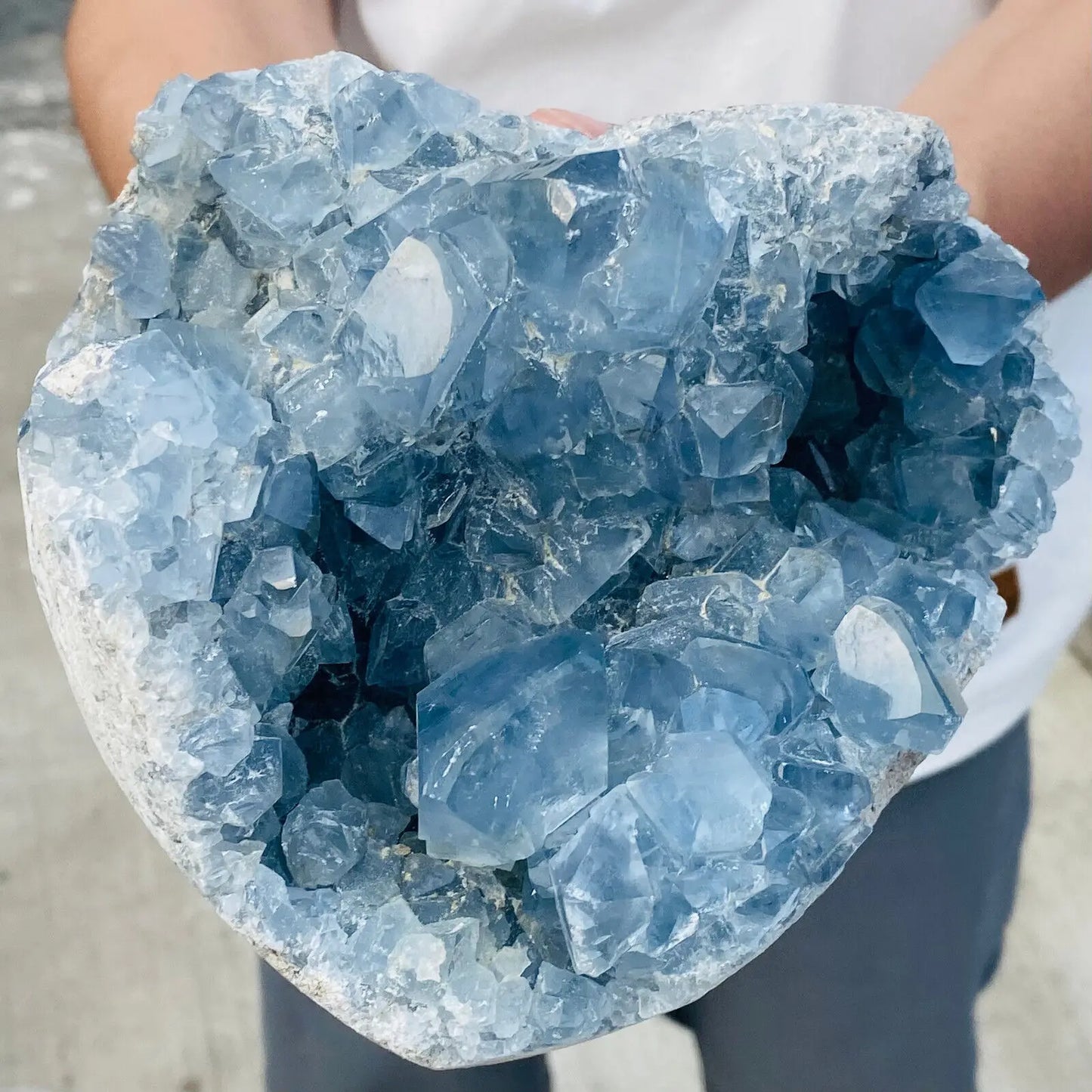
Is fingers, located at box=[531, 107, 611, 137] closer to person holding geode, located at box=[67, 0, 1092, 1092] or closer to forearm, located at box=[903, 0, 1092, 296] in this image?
person holding geode, located at box=[67, 0, 1092, 1092]

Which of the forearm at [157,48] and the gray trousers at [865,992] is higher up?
the forearm at [157,48]

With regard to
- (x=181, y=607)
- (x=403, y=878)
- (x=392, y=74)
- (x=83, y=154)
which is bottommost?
(x=83, y=154)

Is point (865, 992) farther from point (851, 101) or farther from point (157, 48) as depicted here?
point (157, 48)

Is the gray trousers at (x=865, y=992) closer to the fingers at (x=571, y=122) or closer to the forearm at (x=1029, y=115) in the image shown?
the forearm at (x=1029, y=115)

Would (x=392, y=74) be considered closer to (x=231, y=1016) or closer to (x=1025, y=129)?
(x=1025, y=129)

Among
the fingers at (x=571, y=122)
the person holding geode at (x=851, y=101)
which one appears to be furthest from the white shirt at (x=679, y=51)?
the fingers at (x=571, y=122)

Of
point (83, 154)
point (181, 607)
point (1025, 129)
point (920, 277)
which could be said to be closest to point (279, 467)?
point (181, 607)
